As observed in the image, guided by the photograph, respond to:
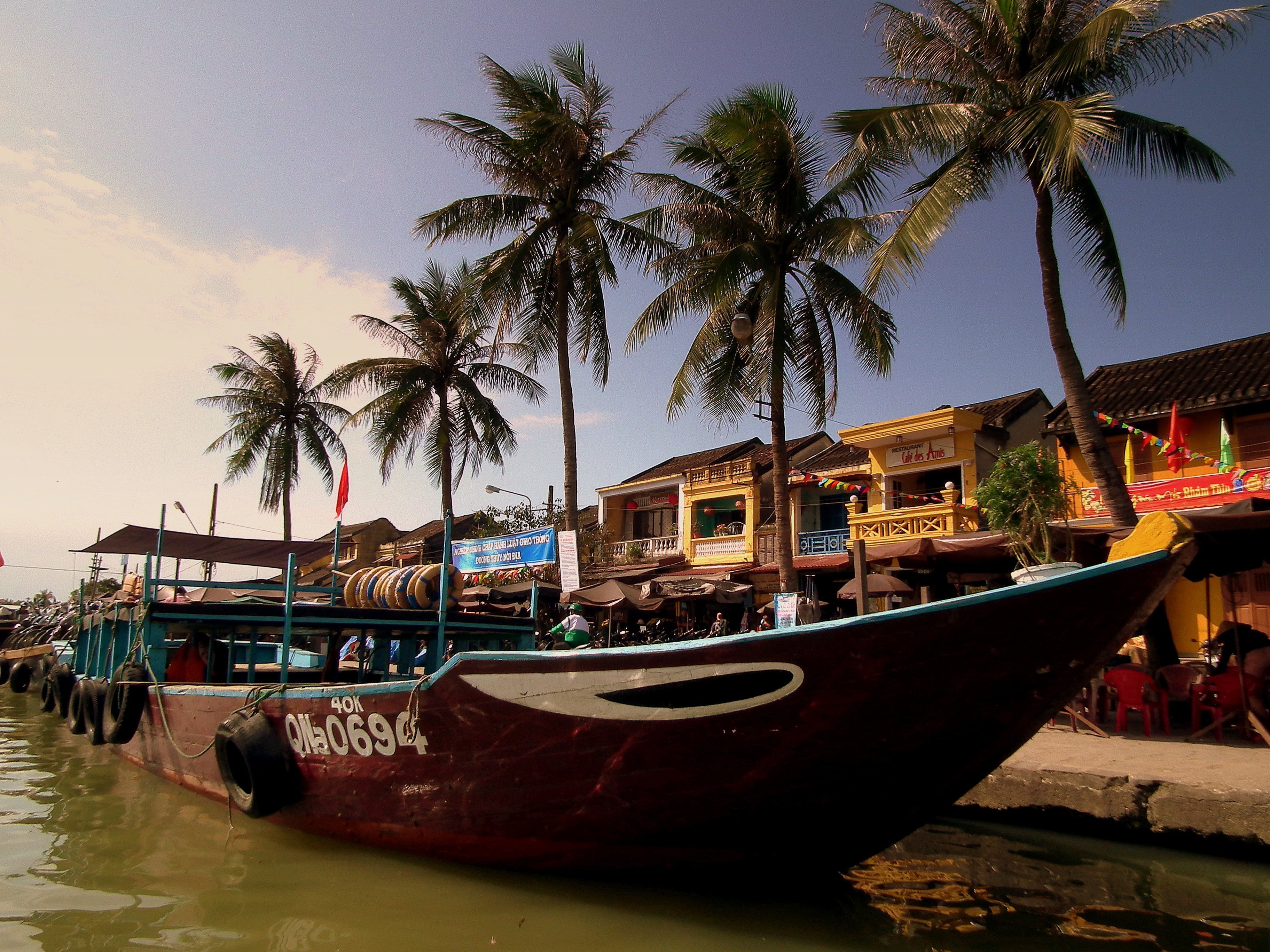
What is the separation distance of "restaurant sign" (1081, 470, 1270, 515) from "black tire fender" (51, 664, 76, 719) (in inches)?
645

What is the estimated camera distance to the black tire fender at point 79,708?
928 centimetres

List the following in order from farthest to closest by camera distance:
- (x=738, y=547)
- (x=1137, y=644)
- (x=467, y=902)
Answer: (x=738, y=547)
(x=1137, y=644)
(x=467, y=902)

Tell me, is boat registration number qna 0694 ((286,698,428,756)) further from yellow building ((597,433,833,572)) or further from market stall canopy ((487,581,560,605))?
yellow building ((597,433,833,572))

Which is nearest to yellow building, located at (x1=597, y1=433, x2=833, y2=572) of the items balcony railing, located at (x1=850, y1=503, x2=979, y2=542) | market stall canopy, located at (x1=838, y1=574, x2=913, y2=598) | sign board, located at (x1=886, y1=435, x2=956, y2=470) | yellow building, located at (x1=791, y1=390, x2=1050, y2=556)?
yellow building, located at (x1=791, y1=390, x2=1050, y2=556)

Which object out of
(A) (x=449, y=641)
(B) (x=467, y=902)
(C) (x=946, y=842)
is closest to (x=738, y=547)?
(A) (x=449, y=641)

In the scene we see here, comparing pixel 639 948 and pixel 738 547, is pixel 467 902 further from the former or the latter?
pixel 738 547

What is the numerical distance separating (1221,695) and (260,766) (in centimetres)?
814

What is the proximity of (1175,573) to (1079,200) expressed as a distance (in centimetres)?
920

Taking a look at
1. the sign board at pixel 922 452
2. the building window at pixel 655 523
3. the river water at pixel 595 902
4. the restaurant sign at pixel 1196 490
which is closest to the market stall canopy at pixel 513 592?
the building window at pixel 655 523

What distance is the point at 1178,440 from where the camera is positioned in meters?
14.1

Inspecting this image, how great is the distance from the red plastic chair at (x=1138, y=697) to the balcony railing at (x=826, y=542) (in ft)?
37.5

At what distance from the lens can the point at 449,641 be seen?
8.36 metres

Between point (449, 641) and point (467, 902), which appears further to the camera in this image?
point (449, 641)

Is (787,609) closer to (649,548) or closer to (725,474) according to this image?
(725,474)
